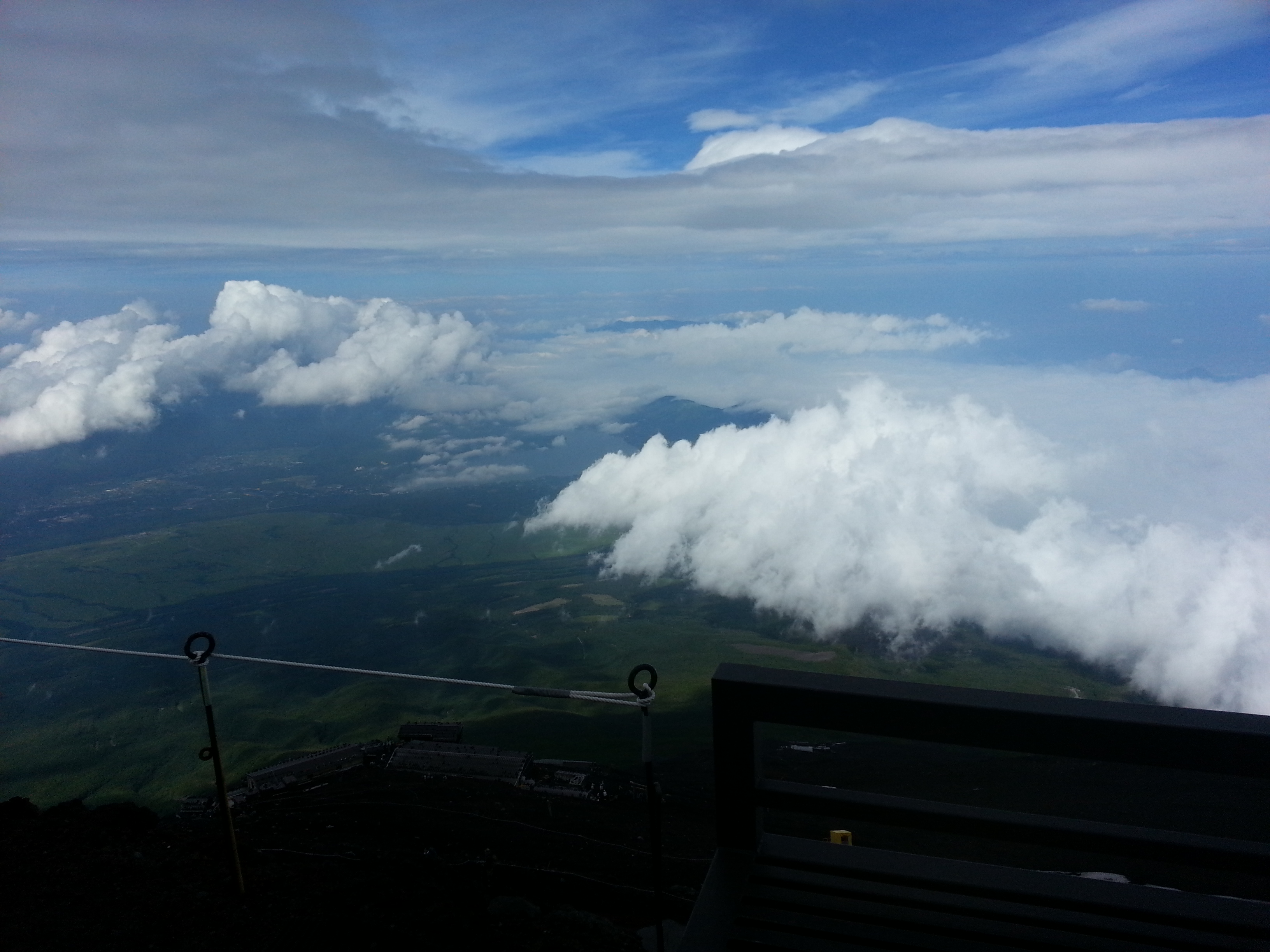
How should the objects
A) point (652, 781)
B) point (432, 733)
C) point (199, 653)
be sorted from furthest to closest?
point (432, 733), point (199, 653), point (652, 781)

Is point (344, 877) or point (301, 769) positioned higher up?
point (344, 877)

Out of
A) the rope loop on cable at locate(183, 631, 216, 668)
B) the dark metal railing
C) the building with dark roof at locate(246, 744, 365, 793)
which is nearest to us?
the dark metal railing

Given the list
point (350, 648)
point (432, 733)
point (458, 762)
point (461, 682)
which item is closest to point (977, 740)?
point (461, 682)

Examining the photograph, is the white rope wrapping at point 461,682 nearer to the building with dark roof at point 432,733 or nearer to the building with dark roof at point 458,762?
the building with dark roof at point 458,762

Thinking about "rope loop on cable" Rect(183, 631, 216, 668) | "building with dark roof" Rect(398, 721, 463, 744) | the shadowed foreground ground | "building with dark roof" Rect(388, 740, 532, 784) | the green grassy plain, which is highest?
"rope loop on cable" Rect(183, 631, 216, 668)

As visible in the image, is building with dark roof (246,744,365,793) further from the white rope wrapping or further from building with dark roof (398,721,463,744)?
the white rope wrapping

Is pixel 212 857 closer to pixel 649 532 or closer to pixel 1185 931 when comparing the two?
pixel 1185 931

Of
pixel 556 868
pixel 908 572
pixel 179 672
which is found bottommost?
pixel 908 572

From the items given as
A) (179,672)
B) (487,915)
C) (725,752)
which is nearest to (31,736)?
(179,672)

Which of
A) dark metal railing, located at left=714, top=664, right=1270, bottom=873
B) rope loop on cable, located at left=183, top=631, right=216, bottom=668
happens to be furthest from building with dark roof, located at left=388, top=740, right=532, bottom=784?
dark metal railing, located at left=714, top=664, right=1270, bottom=873

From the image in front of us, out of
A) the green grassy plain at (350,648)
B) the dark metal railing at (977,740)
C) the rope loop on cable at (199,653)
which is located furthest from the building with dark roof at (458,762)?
the dark metal railing at (977,740)

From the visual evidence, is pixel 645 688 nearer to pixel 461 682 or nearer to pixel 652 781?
pixel 652 781
